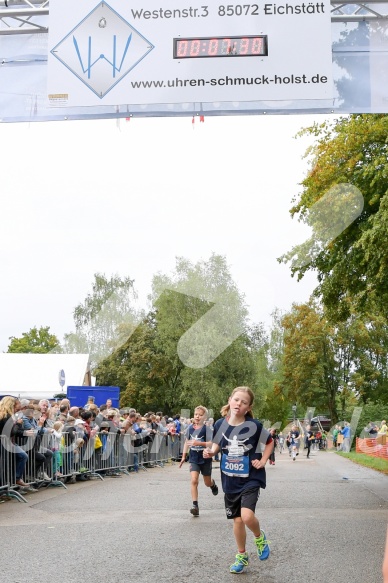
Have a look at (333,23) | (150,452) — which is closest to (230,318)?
(150,452)

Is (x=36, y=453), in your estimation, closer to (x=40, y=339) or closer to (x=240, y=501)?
(x=240, y=501)

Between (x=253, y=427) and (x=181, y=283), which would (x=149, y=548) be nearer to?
(x=253, y=427)

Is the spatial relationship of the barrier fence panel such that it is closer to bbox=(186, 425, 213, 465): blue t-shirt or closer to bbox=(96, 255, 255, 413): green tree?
bbox=(186, 425, 213, 465): blue t-shirt

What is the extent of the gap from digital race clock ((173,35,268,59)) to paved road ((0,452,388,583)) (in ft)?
16.5

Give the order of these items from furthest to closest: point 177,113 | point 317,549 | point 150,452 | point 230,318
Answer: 1. point 230,318
2. point 150,452
3. point 177,113
4. point 317,549

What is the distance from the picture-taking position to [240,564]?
7406 millimetres

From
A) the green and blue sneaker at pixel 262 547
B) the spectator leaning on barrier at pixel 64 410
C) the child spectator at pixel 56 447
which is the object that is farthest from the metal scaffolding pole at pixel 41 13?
the spectator leaning on barrier at pixel 64 410

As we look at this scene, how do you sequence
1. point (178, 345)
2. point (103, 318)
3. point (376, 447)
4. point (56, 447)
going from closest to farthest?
1. point (56, 447)
2. point (376, 447)
3. point (178, 345)
4. point (103, 318)

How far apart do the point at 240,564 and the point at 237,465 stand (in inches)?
32.4

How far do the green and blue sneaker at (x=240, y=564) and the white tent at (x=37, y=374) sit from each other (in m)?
25.4

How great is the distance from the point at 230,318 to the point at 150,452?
141ft

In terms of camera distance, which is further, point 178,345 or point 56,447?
point 178,345

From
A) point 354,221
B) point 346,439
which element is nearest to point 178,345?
point 346,439

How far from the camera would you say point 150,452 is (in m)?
27.0
